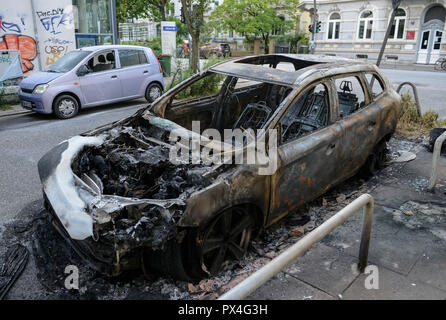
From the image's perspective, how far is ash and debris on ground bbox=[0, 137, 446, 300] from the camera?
3.05m

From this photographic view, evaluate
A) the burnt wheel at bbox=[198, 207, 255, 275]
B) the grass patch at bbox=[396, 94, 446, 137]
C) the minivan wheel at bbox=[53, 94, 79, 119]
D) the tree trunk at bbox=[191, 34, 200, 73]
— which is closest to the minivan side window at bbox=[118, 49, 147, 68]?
the minivan wheel at bbox=[53, 94, 79, 119]

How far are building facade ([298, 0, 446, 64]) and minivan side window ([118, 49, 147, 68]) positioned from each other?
1075 inches

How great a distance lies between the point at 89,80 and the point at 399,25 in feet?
102

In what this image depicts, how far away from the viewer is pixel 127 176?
349cm

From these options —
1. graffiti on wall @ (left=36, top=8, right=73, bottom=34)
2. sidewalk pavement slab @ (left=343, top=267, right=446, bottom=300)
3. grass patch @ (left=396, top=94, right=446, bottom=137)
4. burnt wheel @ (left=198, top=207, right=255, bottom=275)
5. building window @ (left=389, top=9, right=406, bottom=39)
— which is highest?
building window @ (left=389, top=9, right=406, bottom=39)

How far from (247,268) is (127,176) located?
1434mm

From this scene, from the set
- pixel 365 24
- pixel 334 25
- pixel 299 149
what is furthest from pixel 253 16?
pixel 299 149

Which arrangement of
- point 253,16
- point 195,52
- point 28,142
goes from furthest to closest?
1. point 253,16
2. point 195,52
3. point 28,142

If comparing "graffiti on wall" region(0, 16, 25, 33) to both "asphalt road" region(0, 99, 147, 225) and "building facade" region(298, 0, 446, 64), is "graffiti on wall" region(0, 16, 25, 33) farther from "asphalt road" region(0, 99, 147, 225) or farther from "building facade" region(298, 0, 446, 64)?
"building facade" region(298, 0, 446, 64)

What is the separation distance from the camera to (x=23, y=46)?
456 inches

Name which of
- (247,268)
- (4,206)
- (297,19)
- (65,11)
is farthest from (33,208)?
(297,19)

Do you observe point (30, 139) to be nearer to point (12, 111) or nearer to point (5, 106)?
point (12, 111)

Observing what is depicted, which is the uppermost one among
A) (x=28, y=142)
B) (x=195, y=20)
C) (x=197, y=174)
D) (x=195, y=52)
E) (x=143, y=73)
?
(x=195, y=20)
